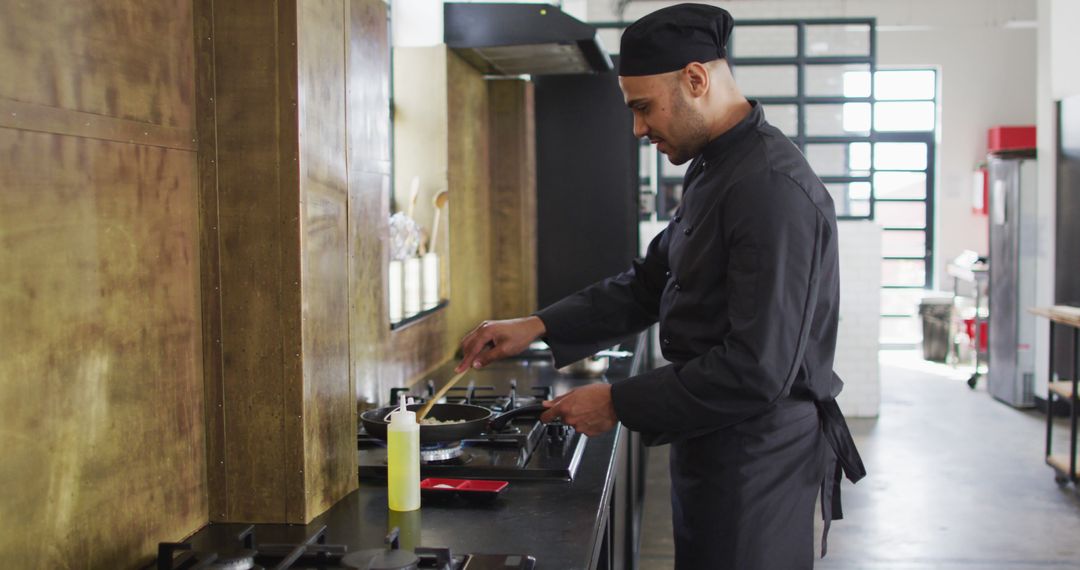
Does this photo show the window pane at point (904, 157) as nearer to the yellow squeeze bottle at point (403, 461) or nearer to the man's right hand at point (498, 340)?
the man's right hand at point (498, 340)

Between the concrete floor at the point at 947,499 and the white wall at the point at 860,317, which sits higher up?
the white wall at the point at 860,317

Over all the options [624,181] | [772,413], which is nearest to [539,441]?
[772,413]

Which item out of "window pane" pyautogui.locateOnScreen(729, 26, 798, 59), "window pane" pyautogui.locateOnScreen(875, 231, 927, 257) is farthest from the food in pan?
"window pane" pyautogui.locateOnScreen(875, 231, 927, 257)

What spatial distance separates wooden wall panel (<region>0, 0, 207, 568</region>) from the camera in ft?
4.10

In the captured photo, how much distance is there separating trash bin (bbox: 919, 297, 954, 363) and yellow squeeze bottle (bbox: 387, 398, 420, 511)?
860 cm

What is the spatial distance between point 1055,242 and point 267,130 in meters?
6.52

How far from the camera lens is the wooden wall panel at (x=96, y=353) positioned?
4.11 feet

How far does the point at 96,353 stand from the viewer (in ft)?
4.60

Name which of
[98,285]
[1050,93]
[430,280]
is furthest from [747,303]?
[1050,93]

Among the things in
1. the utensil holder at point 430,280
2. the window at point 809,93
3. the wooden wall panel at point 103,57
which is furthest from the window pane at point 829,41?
the wooden wall panel at point 103,57

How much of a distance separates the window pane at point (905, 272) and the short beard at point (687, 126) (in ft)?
32.0

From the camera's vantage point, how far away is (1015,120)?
10.7 meters

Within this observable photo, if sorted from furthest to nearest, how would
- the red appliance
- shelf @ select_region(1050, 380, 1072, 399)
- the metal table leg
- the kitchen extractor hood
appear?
the red appliance < shelf @ select_region(1050, 380, 1072, 399) < the metal table leg < the kitchen extractor hood

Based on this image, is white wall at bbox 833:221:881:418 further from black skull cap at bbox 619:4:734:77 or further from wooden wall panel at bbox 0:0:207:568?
wooden wall panel at bbox 0:0:207:568
